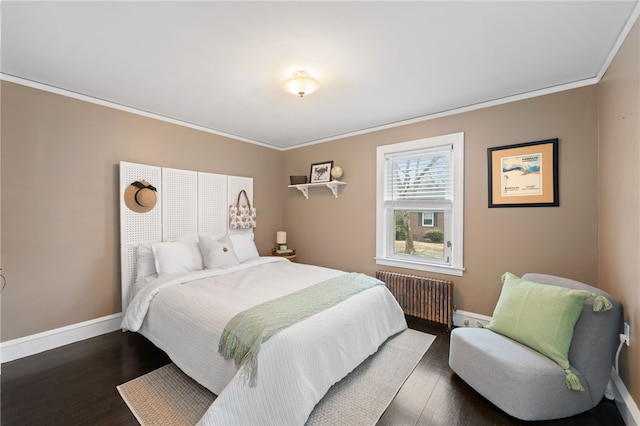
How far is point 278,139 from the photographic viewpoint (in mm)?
4309

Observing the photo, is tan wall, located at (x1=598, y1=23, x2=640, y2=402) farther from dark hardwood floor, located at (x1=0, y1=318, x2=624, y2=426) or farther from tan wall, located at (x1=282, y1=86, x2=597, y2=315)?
dark hardwood floor, located at (x1=0, y1=318, x2=624, y2=426)

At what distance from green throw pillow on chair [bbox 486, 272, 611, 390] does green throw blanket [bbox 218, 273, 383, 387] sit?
119 cm

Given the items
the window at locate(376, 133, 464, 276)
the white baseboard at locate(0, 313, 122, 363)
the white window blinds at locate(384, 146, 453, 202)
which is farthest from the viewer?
the white window blinds at locate(384, 146, 453, 202)

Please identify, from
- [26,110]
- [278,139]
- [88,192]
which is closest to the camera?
[26,110]

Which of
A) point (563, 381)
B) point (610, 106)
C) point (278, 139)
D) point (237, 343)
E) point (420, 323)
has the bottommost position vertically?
point (420, 323)

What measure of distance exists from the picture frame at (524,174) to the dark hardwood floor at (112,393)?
5.27 feet

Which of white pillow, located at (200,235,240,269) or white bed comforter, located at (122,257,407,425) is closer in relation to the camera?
white bed comforter, located at (122,257,407,425)

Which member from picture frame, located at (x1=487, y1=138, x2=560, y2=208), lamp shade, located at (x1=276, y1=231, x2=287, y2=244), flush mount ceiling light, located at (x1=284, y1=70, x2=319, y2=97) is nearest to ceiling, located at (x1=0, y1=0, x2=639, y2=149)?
flush mount ceiling light, located at (x1=284, y1=70, x2=319, y2=97)

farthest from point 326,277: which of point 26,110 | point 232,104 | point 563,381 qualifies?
point 26,110

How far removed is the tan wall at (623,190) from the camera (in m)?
1.59

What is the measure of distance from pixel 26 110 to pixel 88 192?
2.72 ft

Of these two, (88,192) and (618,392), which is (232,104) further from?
(618,392)

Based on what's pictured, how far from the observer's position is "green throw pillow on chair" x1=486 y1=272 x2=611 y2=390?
5.59 ft

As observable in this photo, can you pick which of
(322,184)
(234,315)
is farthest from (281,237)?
(234,315)
